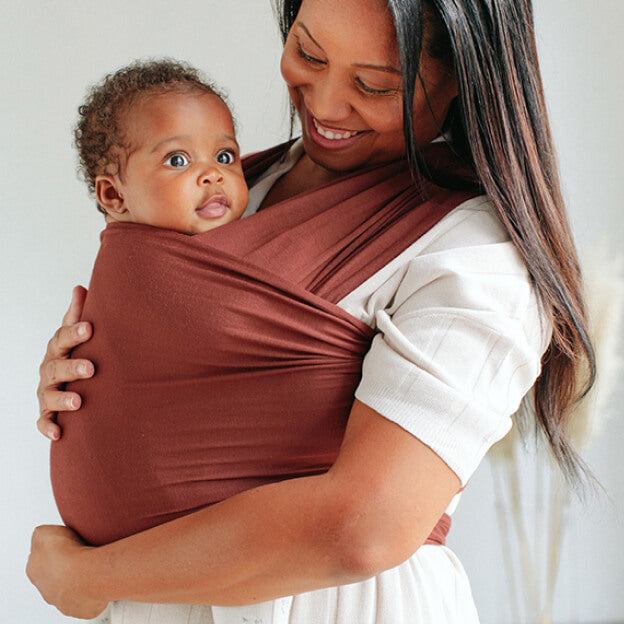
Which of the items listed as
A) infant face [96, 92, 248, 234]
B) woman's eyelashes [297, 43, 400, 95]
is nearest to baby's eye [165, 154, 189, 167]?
infant face [96, 92, 248, 234]

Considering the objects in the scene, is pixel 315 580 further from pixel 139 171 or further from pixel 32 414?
pixel 32 414

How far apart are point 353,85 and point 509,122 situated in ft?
0.71

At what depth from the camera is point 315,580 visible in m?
0.86

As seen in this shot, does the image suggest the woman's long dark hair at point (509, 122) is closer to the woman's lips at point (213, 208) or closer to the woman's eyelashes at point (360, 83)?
the woman's eyelashes at point (360, 83)

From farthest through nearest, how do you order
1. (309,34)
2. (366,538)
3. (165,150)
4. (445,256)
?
(165,150) → (309,34) → (445,256) → (366,538)

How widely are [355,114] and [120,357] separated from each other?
0.47 metres

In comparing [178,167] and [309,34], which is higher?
[309,34]

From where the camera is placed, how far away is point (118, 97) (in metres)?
1.19

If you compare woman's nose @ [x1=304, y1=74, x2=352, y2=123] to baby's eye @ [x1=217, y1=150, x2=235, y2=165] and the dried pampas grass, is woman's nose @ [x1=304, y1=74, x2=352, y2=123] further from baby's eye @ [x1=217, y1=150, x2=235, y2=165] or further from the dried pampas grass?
the dried pampas grass

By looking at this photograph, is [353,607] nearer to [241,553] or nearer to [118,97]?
[241,553]

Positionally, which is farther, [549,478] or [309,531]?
[549,478]

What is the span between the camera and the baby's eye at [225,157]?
4.00 ft

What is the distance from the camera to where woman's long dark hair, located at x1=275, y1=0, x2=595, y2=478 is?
97 centimetres

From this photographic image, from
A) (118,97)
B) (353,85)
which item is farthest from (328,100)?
(118,97)
